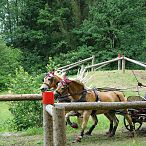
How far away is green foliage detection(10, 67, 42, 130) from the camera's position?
11.3 meters

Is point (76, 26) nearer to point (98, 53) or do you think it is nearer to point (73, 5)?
point (73, 5)

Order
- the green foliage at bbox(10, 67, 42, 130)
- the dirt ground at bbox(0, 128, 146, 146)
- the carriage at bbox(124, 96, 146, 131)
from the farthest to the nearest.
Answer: the green foliage at bbox(10, 67, 42, 130) < the carriage at bbox(124, 96, 146, 131) < the dirt ground at bbox(0, 128, 146, 146)

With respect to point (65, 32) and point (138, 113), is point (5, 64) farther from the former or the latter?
point (138, 113)

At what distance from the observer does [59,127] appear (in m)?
5.11

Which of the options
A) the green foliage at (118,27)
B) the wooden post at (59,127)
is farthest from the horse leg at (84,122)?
the green foliage at (118,27)

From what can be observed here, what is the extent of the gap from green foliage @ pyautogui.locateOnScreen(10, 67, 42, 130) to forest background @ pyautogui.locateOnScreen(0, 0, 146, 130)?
15.0 m

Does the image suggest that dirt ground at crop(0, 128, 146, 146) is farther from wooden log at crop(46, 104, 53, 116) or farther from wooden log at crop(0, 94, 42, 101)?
wooden log at crop(46, 104, 53, 116)

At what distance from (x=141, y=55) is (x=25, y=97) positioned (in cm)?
2332

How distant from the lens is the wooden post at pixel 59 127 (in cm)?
508

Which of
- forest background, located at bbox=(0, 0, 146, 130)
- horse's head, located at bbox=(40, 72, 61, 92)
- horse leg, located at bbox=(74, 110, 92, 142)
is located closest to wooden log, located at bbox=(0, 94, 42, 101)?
horse's head, located at bbox=(40, 72, 61, 92)

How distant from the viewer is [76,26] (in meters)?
36.3

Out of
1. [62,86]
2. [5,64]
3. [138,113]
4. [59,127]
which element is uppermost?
[5,64]

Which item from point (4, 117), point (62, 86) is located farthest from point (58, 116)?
point (4, 117)

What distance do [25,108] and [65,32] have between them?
24705mm
